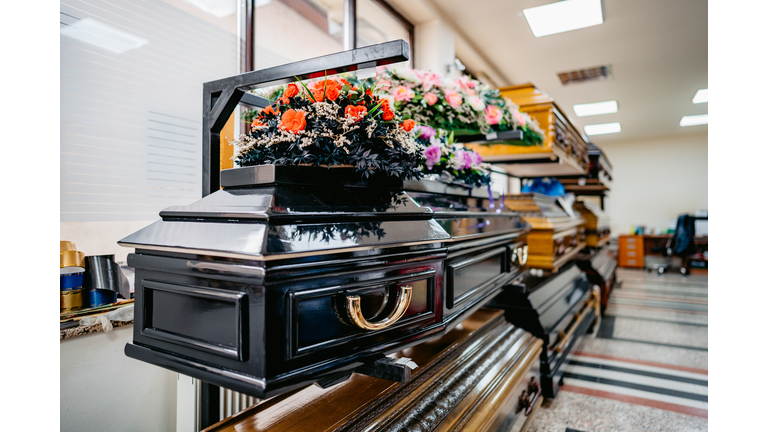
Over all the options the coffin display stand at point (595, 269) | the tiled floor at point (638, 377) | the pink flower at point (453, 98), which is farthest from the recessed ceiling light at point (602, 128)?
the pink flower at point (453, 98)

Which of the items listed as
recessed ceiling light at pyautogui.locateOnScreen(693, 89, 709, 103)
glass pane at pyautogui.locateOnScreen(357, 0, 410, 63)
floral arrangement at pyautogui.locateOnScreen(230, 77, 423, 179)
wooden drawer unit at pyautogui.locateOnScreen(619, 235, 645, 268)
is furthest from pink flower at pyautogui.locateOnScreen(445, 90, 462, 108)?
wooden drawer unit at pyautogui.locateOnScreen(619, 235, 645, 268)

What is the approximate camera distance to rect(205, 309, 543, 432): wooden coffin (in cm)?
97

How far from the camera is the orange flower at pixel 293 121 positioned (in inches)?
32.2

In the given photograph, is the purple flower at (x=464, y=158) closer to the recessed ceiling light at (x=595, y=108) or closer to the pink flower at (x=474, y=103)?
the pink flower at (x=474, y=103)

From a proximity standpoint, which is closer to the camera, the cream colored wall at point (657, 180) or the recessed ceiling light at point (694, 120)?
the recessed ceiling light at point (694, 120)

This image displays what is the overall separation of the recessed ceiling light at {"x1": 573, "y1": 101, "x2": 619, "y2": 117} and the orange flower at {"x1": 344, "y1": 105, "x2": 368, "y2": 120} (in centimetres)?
801

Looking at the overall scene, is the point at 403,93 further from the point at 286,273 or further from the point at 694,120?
the point at 694,120

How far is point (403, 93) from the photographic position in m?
1.60

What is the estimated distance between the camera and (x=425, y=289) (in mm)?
961

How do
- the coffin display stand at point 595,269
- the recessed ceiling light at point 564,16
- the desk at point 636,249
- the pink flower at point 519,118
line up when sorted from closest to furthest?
the pink flower at point 519,118
the recessed ceiling light at point 564,16
the coffin display stand at point 595,269
the desk at point 636,249

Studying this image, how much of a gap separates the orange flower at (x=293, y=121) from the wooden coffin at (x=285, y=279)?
0.09 metres

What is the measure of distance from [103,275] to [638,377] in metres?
3.43

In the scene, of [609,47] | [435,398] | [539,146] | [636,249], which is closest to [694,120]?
[636,249]

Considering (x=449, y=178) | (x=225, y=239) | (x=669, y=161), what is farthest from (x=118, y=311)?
(x=669, y=161)
